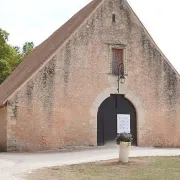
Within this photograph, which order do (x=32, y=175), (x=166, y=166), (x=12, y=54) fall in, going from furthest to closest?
(x=12, y=54) < (x=166, y=166) < (x=32, y=175)

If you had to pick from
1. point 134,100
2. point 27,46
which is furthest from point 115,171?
point 27,46

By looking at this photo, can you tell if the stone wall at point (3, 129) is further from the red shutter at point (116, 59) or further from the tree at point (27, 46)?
the tree at point (27, 46)

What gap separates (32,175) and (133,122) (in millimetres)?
12964

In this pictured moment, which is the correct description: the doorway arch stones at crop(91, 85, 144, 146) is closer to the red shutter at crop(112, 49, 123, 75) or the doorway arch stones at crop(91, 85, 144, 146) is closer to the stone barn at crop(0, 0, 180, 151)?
the stone barn at crop(0, 0, 180, 151)

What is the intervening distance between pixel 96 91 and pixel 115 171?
1013 cm

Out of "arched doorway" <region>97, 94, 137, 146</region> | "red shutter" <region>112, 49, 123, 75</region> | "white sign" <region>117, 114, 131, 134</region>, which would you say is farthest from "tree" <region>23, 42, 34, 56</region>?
"white sign" <region>117, 114, 131, 134</region>

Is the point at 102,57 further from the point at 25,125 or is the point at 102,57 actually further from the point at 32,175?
the point at 32,175

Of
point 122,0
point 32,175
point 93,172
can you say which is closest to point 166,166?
point 93,172

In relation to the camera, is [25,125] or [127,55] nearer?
[25,125]

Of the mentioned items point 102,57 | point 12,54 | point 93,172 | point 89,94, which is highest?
point 12,54

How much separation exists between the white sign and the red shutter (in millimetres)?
2505

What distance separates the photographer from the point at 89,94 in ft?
78.6

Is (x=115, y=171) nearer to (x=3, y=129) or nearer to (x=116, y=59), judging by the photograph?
(x=3, y=129)

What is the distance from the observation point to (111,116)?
80.9 ft
